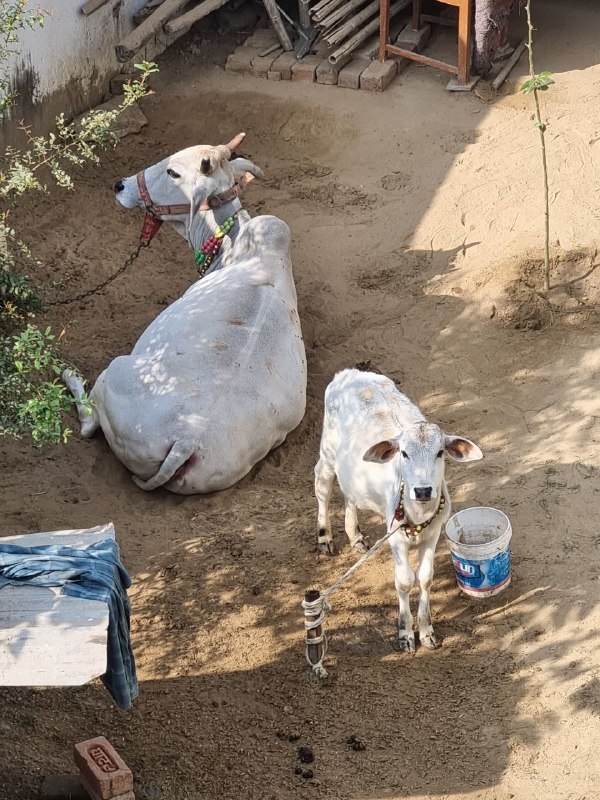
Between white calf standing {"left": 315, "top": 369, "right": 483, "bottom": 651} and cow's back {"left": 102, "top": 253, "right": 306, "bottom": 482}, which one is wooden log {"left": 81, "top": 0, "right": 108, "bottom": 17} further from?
white calf standing {"left": 315, "top": 369, "right": 483, "bottom": 651}

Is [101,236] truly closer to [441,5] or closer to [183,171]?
[183,171]

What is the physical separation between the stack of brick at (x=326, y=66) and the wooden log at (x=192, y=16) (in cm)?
57

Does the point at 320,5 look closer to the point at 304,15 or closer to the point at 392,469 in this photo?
the point at 304,15

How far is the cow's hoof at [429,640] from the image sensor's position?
264 inches

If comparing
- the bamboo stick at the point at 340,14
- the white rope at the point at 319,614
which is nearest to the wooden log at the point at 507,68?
the bamboo stick at the point at 340,14

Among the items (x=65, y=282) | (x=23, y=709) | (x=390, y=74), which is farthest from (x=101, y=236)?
(x=23, y=709)

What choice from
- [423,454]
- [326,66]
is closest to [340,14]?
[326,66]

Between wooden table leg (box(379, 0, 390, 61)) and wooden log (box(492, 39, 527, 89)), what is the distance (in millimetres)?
1258

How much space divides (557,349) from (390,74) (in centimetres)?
491

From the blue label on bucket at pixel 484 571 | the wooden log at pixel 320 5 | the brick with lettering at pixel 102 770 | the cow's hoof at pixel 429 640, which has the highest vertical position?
the brick with lettering at pixel 102 770

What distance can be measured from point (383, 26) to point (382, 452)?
7631 mm

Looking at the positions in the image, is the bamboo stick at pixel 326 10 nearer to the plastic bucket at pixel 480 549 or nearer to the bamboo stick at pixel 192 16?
the bamboo stick at pixel 192 16

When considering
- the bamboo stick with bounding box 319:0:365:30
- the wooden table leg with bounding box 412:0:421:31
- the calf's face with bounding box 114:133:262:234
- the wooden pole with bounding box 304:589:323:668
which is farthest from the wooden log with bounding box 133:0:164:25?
the wooden pole with bounding box 304:589:323:668

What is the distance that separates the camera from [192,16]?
13055 millimetres
